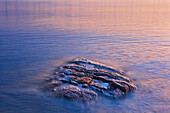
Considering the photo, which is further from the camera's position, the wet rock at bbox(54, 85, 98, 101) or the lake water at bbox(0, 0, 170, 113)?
the wet rock at bbox(54, 85, 98, 101)

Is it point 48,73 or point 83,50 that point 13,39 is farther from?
point 48,73

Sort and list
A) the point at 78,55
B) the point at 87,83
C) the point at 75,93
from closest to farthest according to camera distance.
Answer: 1. the point at 75,93
2. the point at 87,83
3. the point at 78,55

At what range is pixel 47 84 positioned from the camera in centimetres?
802

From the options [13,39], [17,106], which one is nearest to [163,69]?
[17,106]

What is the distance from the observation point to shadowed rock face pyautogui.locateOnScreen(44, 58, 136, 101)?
725cm

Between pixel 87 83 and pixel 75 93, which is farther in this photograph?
pixel 87 83

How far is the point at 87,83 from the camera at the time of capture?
25.9ft

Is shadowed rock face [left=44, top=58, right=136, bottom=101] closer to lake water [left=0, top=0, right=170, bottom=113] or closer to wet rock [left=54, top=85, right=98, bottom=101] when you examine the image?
wet rock [left=54, top=85, right=98, bottom=101]

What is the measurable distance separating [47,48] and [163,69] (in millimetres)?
6834

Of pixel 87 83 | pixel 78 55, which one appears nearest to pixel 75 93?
pixel 87 83

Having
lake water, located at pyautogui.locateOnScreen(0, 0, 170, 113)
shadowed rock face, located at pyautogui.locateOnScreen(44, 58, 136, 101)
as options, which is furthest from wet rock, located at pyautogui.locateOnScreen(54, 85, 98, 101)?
lake water, located at pyautogui.locateOnScreen(0, 0, 170, 113)

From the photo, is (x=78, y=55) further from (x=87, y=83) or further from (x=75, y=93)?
(x=75, y=93)

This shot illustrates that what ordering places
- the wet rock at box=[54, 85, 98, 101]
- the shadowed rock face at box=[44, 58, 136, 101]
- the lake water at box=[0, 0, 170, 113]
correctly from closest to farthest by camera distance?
1. the lake water at box=[0, 0, 170, 113]
2. the wet rock at box=[54, 85, 98, 101]
3. the shadowed rock face at box=[44, 58, 136, 101]

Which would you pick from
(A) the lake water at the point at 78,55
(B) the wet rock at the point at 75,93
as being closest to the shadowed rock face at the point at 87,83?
(B) the wet rock at the point at 75,93
